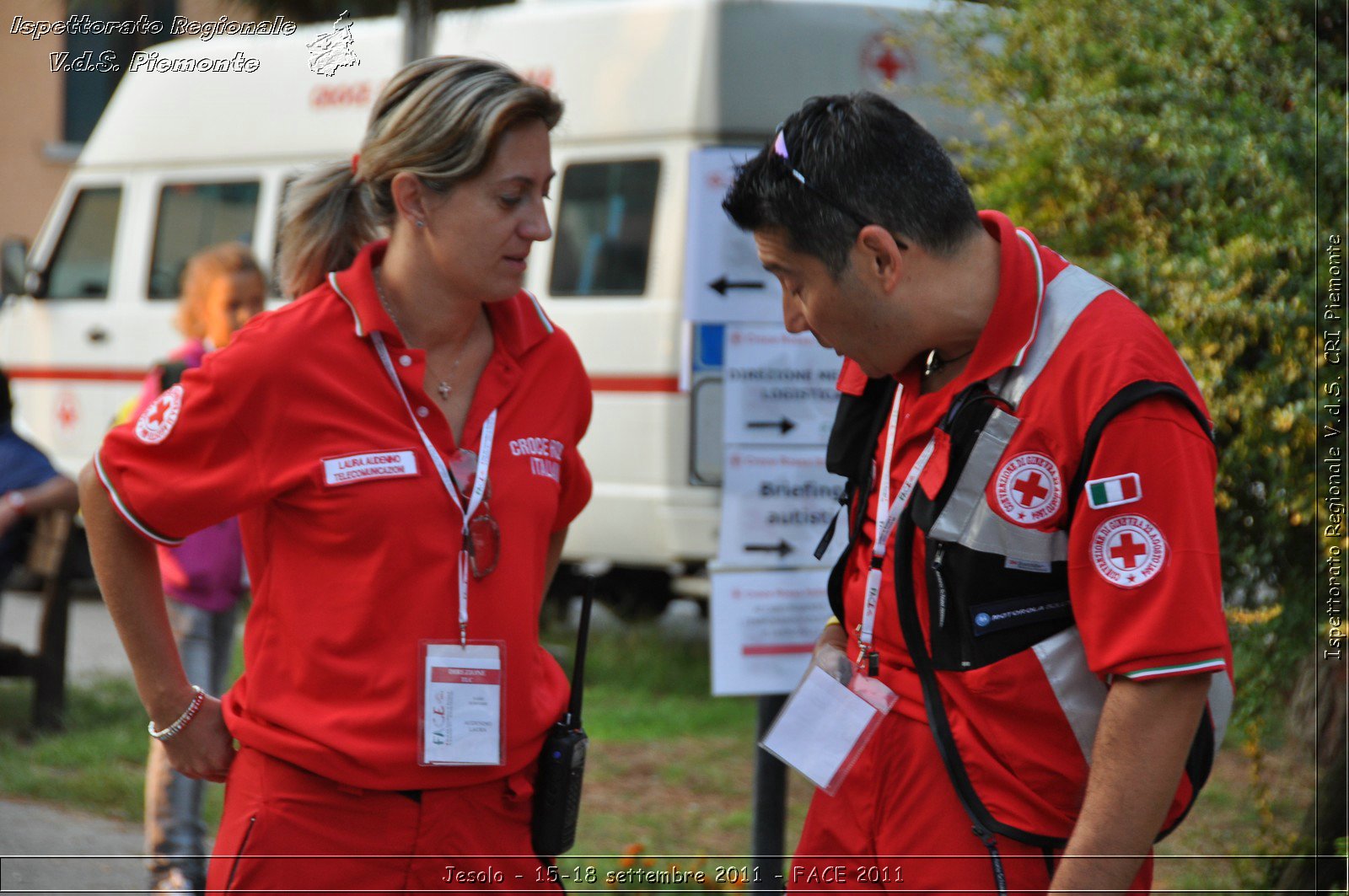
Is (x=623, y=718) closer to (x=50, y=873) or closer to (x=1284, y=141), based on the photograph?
(x=50, y=873)

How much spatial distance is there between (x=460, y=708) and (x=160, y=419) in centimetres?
63

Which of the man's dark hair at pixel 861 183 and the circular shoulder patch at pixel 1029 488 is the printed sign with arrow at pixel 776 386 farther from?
the circular shoulder patch at pixel 1029 488

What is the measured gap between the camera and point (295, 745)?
7.09 ft

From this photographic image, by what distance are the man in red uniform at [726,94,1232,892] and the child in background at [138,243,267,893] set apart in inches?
96.0

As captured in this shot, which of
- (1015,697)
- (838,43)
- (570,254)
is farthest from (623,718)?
(1015,697)

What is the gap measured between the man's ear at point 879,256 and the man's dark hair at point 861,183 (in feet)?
0.05

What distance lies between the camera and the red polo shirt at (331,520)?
85.4 inches

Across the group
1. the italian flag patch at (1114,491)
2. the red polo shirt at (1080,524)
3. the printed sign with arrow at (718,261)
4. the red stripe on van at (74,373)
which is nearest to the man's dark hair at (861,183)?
the red polo shirt at (1080,524)

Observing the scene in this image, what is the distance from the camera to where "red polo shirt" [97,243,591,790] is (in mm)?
2170

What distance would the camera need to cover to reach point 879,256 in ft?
6.25

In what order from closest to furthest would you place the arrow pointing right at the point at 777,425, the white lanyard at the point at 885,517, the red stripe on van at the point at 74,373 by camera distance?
1. the white lanyard at the point at 885,517
2. the arrow pointing right at the point at 777,425
3. the red stripe on van at the point at 74,373

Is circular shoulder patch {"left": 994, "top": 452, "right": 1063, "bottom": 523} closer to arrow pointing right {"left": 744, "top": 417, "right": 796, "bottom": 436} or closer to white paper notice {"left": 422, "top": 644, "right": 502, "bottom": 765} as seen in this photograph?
white paper notice {"left": 422, "top": 644, "right": 502, "bottom": 765}

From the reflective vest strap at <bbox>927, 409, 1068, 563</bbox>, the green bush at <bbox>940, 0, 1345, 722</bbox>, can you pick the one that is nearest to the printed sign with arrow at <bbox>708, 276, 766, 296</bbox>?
the green bush at <bbox>940, 0, 1345, 722</bbox>

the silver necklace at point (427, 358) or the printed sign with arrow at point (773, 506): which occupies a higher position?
the silver necklace at point (427, 358)
